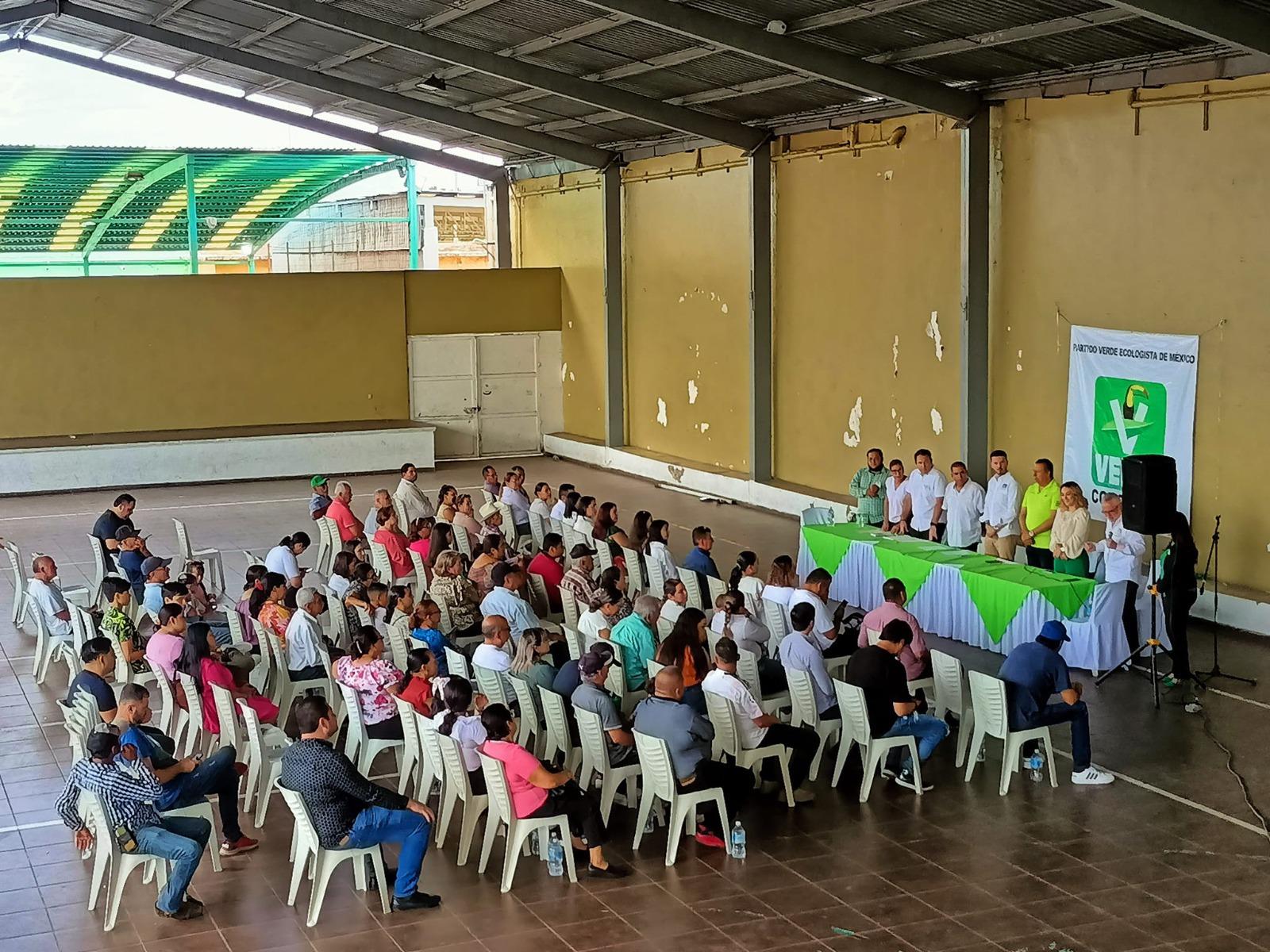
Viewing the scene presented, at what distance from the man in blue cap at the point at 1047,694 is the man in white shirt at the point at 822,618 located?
1.39m

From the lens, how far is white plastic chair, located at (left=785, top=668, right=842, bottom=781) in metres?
8.55

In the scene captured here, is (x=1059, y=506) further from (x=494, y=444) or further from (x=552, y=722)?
(x=494, y=444)

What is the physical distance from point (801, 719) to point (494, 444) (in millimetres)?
15997

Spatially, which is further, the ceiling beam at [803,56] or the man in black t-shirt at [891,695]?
the ceiling beam at [803,56]

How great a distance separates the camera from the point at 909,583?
11992mm

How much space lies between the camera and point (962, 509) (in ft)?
42.6

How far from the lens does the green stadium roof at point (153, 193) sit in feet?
78.8

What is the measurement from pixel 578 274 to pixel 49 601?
544 inches

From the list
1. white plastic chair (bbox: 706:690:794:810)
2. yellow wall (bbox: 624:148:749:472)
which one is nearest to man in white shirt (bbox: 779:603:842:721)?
white plastic chair (bbox: 706:690:794:810)

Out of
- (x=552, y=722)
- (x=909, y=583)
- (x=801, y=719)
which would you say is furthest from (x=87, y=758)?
(x=909, y=583)

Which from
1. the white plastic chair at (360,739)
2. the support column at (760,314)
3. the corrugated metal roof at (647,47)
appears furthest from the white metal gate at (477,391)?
the white plastic chair at (360,739)

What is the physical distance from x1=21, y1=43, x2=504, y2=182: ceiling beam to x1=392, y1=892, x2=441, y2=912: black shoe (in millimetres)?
19103

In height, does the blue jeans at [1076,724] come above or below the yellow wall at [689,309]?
below

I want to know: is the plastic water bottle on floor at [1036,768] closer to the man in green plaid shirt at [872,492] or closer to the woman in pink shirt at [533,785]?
the woman in pink shirt at [533,785]
